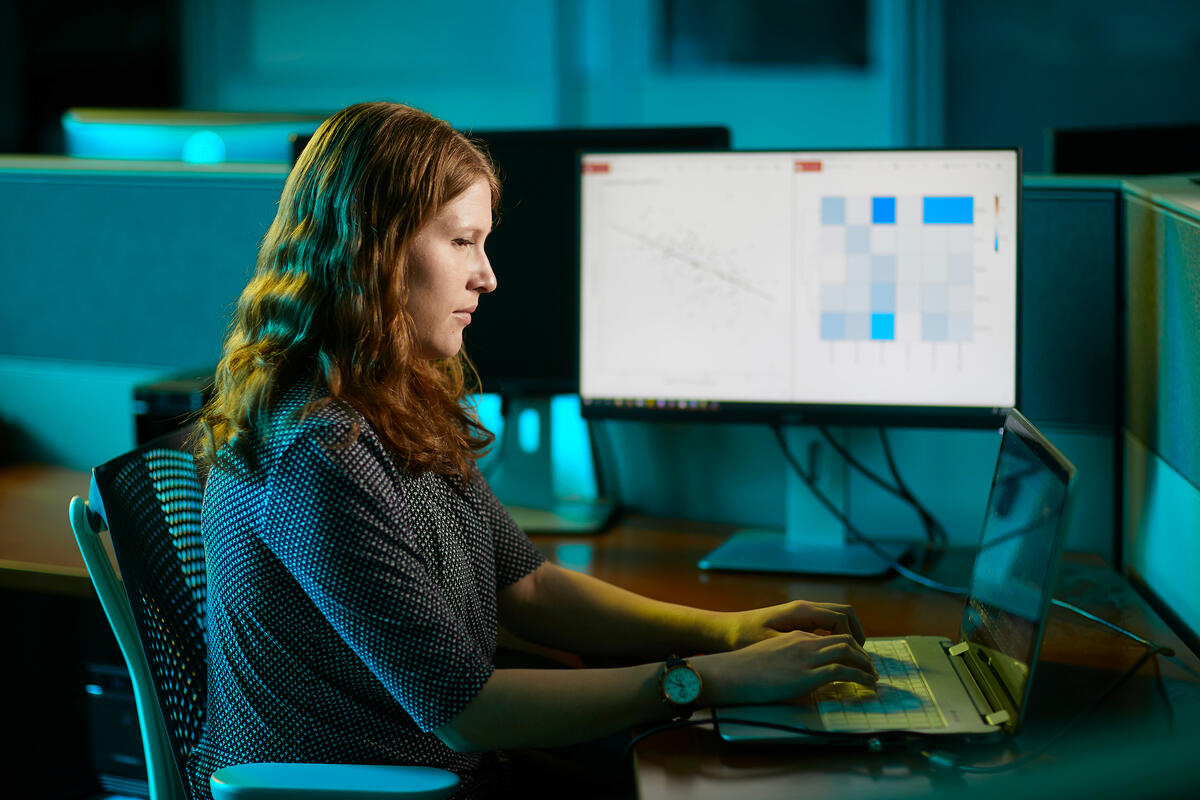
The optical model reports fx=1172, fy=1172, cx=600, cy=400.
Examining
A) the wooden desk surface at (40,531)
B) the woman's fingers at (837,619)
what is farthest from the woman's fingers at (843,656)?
the wooden desk surface at (40,531)

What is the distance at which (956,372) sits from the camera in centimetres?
A: 139

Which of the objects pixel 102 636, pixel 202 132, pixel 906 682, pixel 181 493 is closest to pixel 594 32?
pixel 202 132

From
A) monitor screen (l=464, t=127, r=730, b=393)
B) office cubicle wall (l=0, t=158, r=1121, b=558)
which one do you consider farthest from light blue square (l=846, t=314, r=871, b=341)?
monitor screen (l=464, t=127, r=730, b=393)

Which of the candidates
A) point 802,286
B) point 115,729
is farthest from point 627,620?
point 115,729

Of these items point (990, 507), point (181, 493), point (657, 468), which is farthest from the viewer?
point (657, 468)

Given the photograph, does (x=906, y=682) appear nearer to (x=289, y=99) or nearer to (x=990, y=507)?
(x=990, y=507)

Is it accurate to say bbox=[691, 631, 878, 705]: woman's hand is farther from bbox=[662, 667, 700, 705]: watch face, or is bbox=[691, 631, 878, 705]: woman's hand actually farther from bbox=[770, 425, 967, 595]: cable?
bbox=[770, 425, 967, 595]: cable

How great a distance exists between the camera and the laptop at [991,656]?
915 millimetres

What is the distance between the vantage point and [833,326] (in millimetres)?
1423

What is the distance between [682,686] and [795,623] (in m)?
0.19

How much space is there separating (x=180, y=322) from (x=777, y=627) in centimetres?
121

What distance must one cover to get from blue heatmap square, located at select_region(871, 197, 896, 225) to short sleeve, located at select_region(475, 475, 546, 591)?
0.56m

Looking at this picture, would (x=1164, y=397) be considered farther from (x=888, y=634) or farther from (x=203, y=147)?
(x=203, y=147)

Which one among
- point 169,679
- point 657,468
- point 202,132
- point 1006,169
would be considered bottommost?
point 169,679
